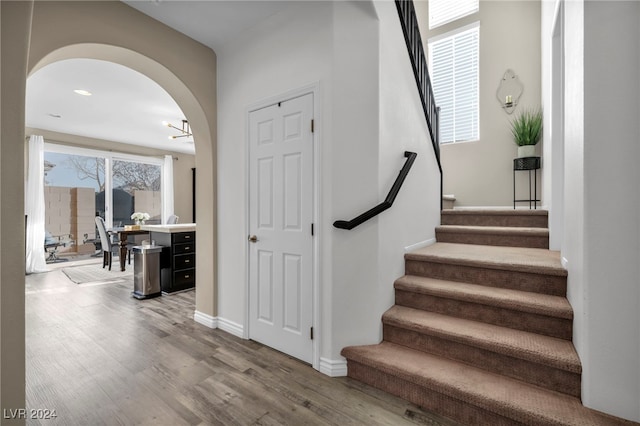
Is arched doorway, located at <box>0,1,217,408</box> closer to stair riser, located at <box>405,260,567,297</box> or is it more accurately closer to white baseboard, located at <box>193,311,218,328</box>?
white baseboard, located at <box>193,311,218,328</box>

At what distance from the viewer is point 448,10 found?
15.1 ft

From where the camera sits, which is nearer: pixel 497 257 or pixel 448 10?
pixel 497 257

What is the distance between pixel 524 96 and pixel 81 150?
28.8ft

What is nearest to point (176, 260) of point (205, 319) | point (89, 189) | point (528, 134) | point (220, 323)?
point (205, 319)

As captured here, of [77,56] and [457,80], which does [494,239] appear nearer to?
[457,80]

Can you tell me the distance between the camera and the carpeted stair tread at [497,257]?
1.95m

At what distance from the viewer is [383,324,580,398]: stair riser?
4.84ft

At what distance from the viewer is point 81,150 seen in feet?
20.9

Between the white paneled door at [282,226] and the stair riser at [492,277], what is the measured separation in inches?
39.8

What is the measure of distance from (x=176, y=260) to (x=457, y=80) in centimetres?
528

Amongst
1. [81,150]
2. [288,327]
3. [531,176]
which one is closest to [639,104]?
[288,327]

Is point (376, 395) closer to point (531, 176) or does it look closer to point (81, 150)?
Answer: point (531, 176)

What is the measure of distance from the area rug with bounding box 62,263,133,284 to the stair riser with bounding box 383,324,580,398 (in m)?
5.07

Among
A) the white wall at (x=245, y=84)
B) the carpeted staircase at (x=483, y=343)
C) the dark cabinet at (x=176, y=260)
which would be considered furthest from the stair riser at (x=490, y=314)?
the dark cabinet at (x=176, y=260)
